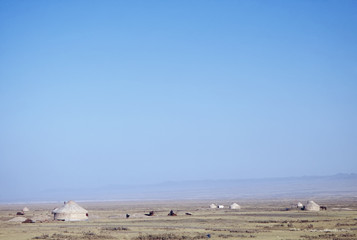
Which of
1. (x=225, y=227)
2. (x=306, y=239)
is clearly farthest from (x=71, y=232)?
(x=306, y=239)

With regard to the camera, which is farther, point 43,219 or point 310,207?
point 310,207

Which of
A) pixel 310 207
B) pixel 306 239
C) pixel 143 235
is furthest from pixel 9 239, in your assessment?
pixel 310 207

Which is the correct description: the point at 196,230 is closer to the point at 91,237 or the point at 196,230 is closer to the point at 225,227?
→ the point at 225,227

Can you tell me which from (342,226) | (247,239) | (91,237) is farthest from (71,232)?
(342,226)

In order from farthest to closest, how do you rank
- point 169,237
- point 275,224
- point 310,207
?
point 310,207
point 275,224
point 169,237

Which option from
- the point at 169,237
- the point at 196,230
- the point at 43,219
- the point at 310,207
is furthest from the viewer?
the point at 310,207

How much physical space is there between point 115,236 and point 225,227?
8293mm

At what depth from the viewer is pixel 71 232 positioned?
107 ft

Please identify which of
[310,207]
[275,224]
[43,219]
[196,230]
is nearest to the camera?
[196,230]

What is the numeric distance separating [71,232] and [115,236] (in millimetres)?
4683

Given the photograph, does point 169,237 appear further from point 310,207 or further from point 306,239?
point 310,207

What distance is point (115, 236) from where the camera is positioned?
29.3 meters

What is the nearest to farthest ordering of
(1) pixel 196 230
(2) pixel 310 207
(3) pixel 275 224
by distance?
1. (1) pixel 196 230
2. (3) pixel 275 224
3. (2) pixel 310 207

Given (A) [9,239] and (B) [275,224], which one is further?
(B) [275,224]
